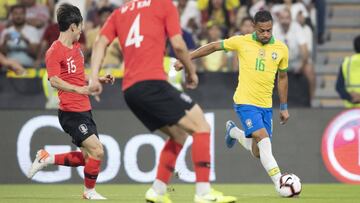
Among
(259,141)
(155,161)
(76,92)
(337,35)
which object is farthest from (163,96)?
(337,35)

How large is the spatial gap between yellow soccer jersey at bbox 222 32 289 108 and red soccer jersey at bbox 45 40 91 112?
6.26 ft

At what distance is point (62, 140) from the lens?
18.6 meters

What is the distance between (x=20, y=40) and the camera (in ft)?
70.3

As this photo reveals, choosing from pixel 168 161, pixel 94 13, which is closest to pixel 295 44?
pixel 94 13

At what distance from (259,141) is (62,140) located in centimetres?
517

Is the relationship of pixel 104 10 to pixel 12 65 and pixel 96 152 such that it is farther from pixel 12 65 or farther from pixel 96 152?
pixel 96 152

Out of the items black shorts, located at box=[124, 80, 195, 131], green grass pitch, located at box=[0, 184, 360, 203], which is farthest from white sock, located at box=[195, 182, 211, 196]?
green grass pitch, located at box=[0, 184, 360, 203]

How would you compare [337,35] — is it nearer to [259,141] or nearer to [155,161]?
[155,161]

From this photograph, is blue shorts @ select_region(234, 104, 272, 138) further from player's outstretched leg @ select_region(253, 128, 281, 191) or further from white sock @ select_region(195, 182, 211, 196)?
white sock @ select_region(195, 182, 211, 196)

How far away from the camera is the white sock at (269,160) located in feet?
46.2

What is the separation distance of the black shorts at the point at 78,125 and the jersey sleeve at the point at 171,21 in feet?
10.9

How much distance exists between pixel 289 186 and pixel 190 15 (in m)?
8.89

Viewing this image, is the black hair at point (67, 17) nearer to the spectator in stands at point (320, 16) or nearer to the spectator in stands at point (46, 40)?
the spectator in stands at point (46, 40)

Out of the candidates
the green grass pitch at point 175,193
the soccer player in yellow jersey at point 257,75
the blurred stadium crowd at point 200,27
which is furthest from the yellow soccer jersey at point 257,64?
the blurred stadium crowd at point 200,27
